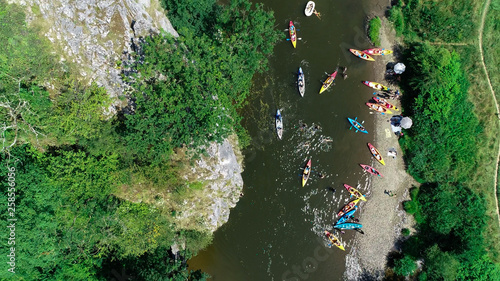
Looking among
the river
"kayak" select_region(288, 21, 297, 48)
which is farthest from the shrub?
"kayak" select_region(288, 21, 297, 48)

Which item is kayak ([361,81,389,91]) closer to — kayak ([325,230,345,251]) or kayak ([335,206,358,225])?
kayak ([335,206,358,225])

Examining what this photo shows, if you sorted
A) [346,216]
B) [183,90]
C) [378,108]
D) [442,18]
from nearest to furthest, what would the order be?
[183,90] → [442,18] → [346,216] → [378,108]

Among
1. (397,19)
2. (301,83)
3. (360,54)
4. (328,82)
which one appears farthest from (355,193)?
(397,19)

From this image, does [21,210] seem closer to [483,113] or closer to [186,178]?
[186,178]

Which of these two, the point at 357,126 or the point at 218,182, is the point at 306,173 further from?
the point at 218,182

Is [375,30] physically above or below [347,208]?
above

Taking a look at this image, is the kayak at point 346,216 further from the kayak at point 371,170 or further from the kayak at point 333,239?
the kayak at point 371,170
